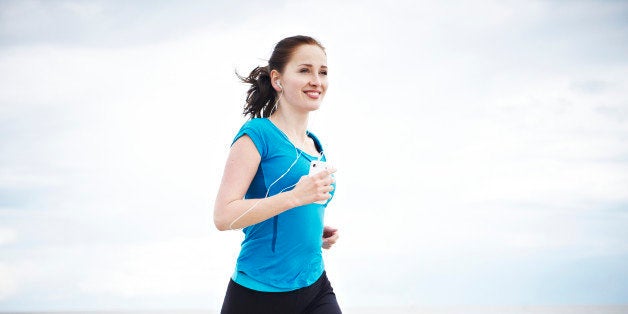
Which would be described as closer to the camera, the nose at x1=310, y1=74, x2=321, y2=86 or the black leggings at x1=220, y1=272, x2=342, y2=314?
the black leggings at x1=220, y1=272, x2=342, y2=314

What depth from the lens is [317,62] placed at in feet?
7.18

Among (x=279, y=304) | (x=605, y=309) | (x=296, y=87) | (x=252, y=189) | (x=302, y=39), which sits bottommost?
(x=605, y=309)

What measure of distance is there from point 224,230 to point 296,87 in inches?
24.8

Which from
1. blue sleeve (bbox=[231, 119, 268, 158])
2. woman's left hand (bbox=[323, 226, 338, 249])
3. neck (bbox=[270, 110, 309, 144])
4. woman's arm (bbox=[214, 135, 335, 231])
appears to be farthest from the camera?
woman's left hand (bbox=[323, 226, 338, 249])

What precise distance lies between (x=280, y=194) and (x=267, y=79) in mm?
720

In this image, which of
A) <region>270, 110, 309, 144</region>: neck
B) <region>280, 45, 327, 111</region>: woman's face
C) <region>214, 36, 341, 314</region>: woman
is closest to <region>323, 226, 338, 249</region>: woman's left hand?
<region>214, 36, 341, 314</region>: woman

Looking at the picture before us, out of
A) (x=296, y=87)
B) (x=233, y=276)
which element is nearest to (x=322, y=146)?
(x=296, y=87)

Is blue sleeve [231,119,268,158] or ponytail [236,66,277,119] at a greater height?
ponytail [236,66,277,119]

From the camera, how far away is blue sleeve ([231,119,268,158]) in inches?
75.4

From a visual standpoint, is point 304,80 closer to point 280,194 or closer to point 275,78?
point 275,78

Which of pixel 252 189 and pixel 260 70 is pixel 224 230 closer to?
pixel 252 189

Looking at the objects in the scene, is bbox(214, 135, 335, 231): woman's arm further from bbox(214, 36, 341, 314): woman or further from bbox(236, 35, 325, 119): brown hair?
bbox(236, 35, 325, 119): brown hair

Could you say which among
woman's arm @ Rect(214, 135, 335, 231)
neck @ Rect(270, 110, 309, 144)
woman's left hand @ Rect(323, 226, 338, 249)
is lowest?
woman's left hand @ Rect(323, 226, 338, 249)

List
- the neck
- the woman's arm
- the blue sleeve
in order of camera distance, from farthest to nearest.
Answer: the neck → the blue sleeve → the woman's arm
